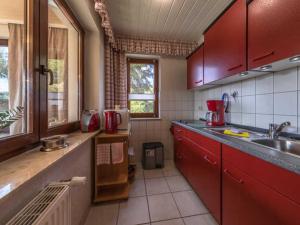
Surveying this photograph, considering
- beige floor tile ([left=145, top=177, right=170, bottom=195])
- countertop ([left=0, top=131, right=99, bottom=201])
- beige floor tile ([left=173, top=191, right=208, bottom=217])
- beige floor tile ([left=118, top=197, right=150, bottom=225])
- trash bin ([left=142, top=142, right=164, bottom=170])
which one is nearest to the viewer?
countertop ([left=0, top=131, right=99, bottom=201])

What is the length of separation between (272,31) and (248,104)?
82 centimetres

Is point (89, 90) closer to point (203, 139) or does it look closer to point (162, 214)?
point (203, 139)

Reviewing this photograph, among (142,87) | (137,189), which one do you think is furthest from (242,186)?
(142,87)

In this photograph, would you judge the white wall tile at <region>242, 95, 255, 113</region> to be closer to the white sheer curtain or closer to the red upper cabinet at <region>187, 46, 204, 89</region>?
the red upper cabinet at <region>187, 46, 204, 89</region>

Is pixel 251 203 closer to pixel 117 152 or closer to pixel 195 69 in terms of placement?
pixel 117 152

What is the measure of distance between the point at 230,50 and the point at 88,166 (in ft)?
5.87

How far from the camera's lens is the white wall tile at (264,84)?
Answer: 132 cm

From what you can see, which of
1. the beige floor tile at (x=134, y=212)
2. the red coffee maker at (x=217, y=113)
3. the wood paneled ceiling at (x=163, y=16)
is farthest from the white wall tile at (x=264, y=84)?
the beige floor tile at (x=134, y=212)

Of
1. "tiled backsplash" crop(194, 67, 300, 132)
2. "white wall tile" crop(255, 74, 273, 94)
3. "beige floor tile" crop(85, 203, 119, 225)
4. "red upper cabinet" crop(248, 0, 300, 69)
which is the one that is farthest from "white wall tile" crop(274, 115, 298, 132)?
"beige floor tile" crop(85, 203, 119, 225)

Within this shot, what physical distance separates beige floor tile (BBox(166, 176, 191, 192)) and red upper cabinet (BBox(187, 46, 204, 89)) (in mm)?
1411

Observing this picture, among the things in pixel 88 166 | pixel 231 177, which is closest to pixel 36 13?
pixel 88 166

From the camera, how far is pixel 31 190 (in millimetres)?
640

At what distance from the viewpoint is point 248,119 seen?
158 centimetres

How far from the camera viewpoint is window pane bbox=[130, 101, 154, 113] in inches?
108
